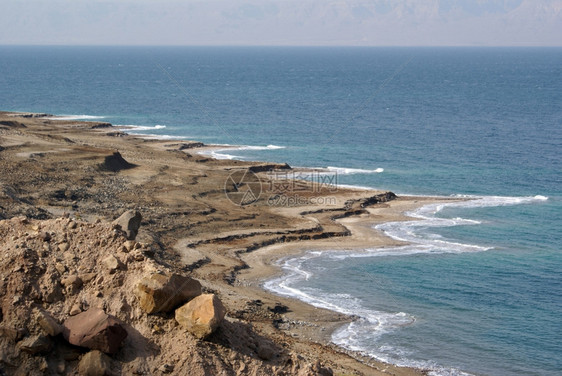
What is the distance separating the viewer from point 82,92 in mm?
135500

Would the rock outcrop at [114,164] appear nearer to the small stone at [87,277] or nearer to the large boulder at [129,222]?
the large boulder at [129,222]

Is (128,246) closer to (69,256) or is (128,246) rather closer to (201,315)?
(69,256)

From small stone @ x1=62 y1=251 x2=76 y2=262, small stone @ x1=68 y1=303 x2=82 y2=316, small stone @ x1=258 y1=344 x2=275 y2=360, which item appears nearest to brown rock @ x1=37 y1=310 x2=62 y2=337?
small stone @ x1=68 y1=303 x2=82 y2=316

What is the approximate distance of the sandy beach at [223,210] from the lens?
3053cm

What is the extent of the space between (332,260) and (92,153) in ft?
67.9

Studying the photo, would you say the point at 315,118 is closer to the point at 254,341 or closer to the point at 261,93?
the point at 261,93

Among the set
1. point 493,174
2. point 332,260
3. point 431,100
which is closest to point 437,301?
point 332,260

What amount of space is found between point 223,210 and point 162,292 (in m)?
29.5

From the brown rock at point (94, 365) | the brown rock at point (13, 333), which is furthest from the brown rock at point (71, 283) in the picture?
the brown rock at point (94, 365)

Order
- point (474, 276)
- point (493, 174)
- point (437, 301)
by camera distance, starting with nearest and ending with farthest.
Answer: point (437, 301) → point (474, 276) → point (493, 174)

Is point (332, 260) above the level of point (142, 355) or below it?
below

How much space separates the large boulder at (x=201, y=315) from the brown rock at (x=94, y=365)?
1.88 meters

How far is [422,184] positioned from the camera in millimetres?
61250

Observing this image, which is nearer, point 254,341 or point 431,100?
point 254,341
